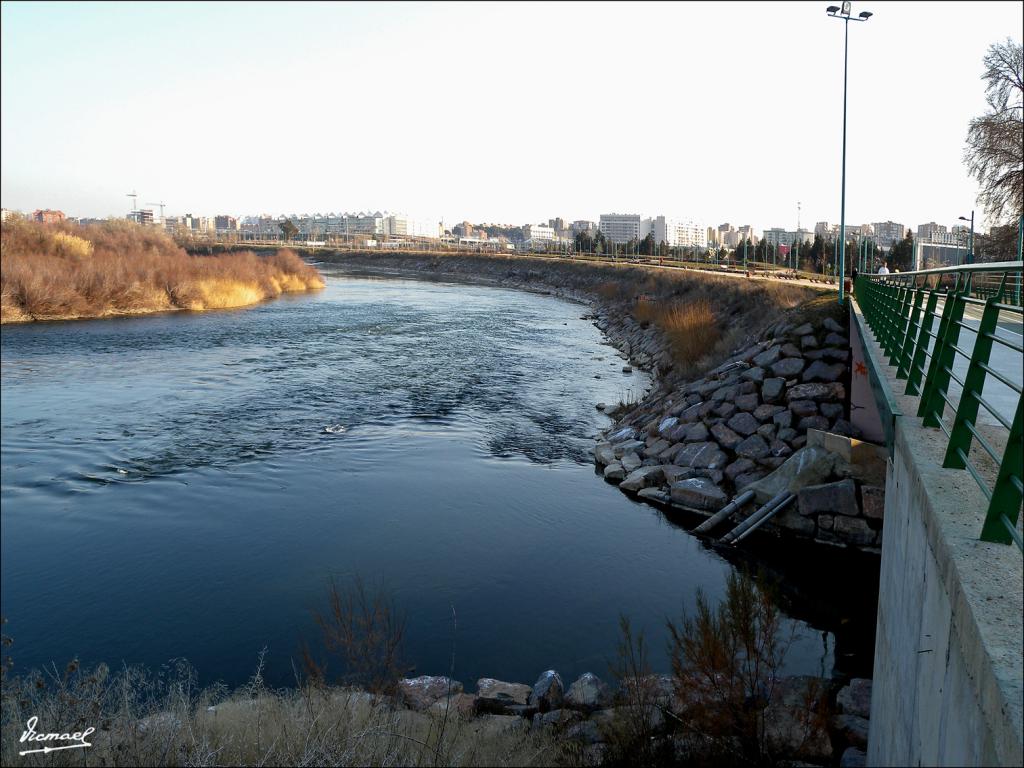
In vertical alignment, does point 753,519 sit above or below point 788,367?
below

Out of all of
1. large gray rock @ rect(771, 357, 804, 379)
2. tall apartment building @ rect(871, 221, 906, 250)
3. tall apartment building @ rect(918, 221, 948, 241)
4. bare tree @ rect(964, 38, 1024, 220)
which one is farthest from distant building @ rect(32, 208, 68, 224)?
tall apartment building @ rect(871, 221, 906, 250)

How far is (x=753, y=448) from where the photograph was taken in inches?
616

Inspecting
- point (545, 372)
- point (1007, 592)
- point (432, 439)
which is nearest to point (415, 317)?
point (545, 372)

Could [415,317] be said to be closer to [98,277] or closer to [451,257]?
[98,277]

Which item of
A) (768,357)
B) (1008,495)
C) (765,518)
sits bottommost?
(765,518)

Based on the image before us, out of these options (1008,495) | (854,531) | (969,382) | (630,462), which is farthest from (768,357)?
(1008,495)

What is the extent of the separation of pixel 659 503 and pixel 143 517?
957cm

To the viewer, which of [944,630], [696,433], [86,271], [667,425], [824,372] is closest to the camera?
[944,630]

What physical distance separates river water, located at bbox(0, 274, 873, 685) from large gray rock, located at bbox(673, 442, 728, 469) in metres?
1.77

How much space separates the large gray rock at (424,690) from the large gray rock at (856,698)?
4131 millimetres

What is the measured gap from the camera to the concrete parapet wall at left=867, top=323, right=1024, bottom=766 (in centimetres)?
288

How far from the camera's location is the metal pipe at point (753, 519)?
522 inches

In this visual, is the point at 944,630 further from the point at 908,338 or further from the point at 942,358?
the point at 908,338

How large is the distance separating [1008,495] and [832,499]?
988 cm
